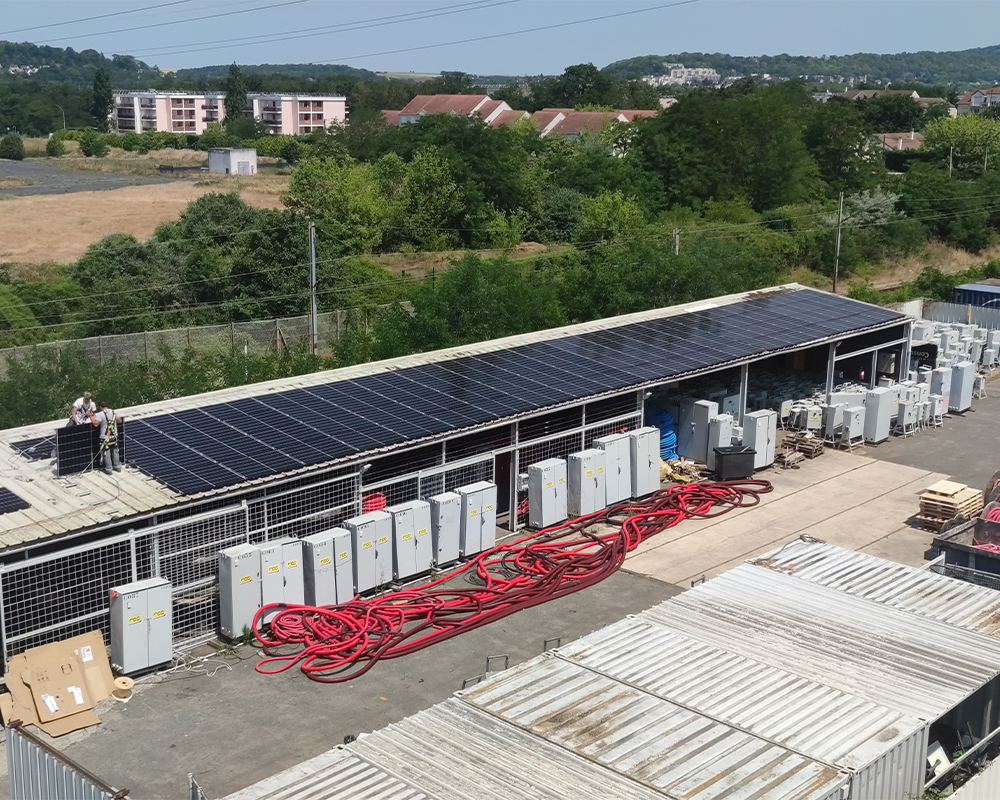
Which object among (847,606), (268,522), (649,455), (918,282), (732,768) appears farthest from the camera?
(918,282)

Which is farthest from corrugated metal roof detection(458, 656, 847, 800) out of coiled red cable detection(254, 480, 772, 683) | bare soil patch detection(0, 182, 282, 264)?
bare soil patch detection(0, 182, 282, 264)

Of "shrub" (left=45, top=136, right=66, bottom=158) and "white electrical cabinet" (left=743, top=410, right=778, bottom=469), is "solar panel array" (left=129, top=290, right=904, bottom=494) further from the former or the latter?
"shrub" (left=45, top=136, right=66, bottom=158)

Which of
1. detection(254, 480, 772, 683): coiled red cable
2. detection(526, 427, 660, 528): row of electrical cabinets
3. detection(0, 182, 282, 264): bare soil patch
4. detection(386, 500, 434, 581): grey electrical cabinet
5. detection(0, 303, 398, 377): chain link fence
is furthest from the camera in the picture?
detection(0, 182, 282, 264): bare soil patch

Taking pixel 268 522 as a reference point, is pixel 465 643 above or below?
below

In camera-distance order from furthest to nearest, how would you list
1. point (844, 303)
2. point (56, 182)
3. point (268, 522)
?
point (56, 182)
point (844, 303)
point (268, 522)

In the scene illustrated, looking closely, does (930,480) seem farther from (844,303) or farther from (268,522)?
(268,522)

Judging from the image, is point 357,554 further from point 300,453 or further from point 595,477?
point 595,477

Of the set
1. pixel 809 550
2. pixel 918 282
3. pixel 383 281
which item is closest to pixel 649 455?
pixel 809 550

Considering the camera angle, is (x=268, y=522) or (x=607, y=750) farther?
(x=268, y=522)
